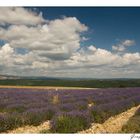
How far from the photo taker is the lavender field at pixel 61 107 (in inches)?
342

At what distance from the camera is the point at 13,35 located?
9.25m

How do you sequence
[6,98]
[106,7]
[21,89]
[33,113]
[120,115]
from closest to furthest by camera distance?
[106,7], [33,113], [120,115], [6,98], [21,89]

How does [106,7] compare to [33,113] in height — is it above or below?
above

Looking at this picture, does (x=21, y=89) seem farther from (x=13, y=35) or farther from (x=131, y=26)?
(x=131, y=26)

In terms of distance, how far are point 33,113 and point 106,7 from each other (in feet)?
9.99

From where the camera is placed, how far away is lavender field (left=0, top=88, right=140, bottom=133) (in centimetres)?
869

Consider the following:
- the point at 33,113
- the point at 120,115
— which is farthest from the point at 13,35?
the point at 120,115

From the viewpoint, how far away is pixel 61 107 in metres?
10.2

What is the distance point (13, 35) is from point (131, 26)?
279cm
